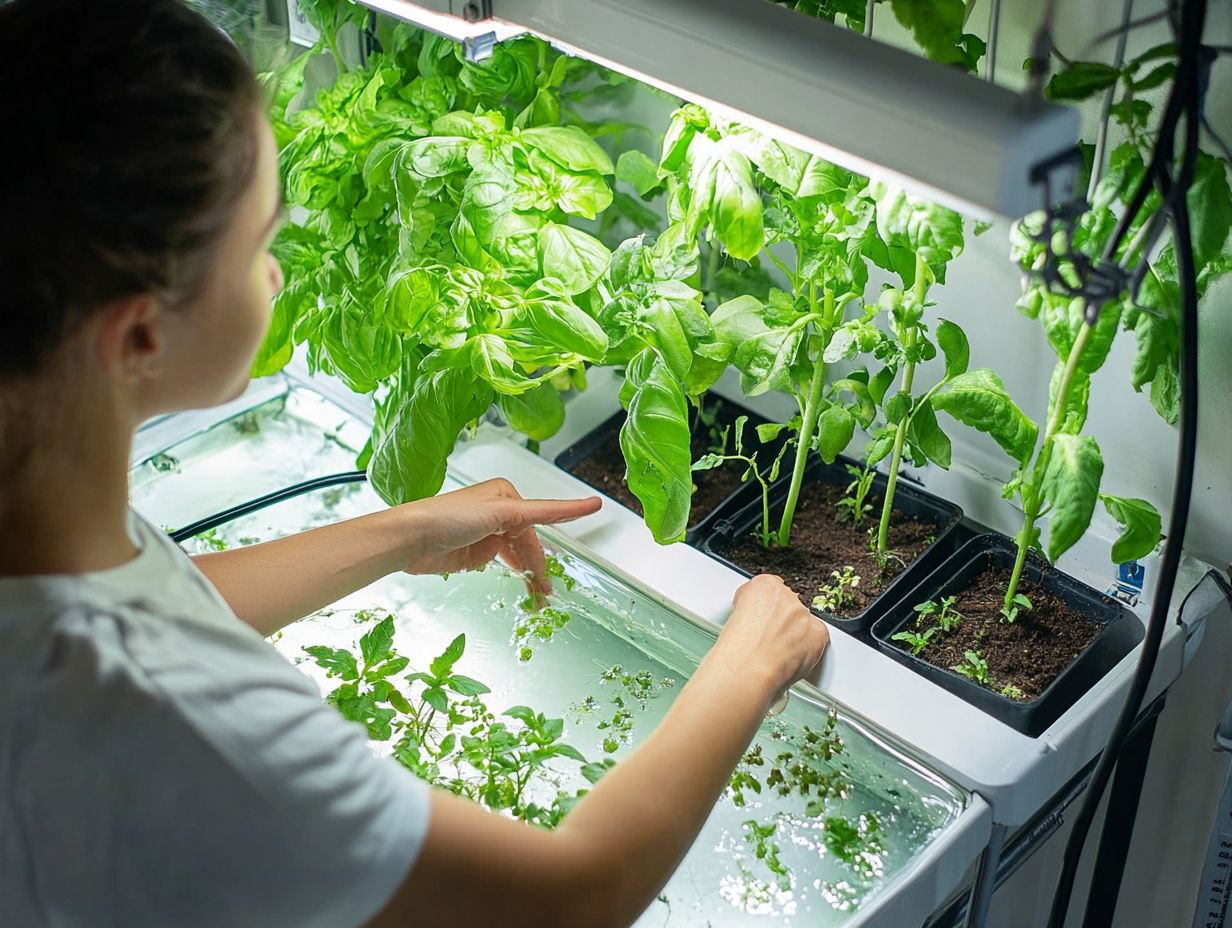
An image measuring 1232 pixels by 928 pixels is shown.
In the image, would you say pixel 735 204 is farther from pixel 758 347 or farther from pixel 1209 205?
pixel 1209 205

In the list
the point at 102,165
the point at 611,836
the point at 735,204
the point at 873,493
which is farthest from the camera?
the point at 873,493

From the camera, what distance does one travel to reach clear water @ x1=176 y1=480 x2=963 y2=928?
900 millimetres

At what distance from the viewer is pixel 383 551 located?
3.43 ft

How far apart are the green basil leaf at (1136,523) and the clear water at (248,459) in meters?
0.76

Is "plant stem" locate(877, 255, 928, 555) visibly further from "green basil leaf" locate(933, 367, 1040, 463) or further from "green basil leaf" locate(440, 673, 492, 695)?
"green basil leaf" locate(440, 673, 492, 695)

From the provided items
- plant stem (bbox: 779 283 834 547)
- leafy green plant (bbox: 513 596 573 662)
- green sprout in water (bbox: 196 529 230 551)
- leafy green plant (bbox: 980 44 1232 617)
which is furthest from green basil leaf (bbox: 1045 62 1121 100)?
green sprout in water (bbox: 196 529 230 551)

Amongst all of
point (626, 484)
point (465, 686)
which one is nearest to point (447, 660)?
point (465, 686)

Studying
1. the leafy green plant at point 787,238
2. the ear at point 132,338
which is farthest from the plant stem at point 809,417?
the ear at point 132,338

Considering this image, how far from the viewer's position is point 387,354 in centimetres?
113

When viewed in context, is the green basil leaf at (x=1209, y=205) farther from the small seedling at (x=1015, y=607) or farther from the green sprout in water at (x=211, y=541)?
the green sprout in water at (x=211, y=541)

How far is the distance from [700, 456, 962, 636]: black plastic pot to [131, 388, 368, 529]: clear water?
1.37 ft

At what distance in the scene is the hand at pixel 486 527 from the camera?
1069 millimetres

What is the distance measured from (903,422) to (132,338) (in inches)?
25.6

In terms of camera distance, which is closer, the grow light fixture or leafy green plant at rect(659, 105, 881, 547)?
the grow light fixture
